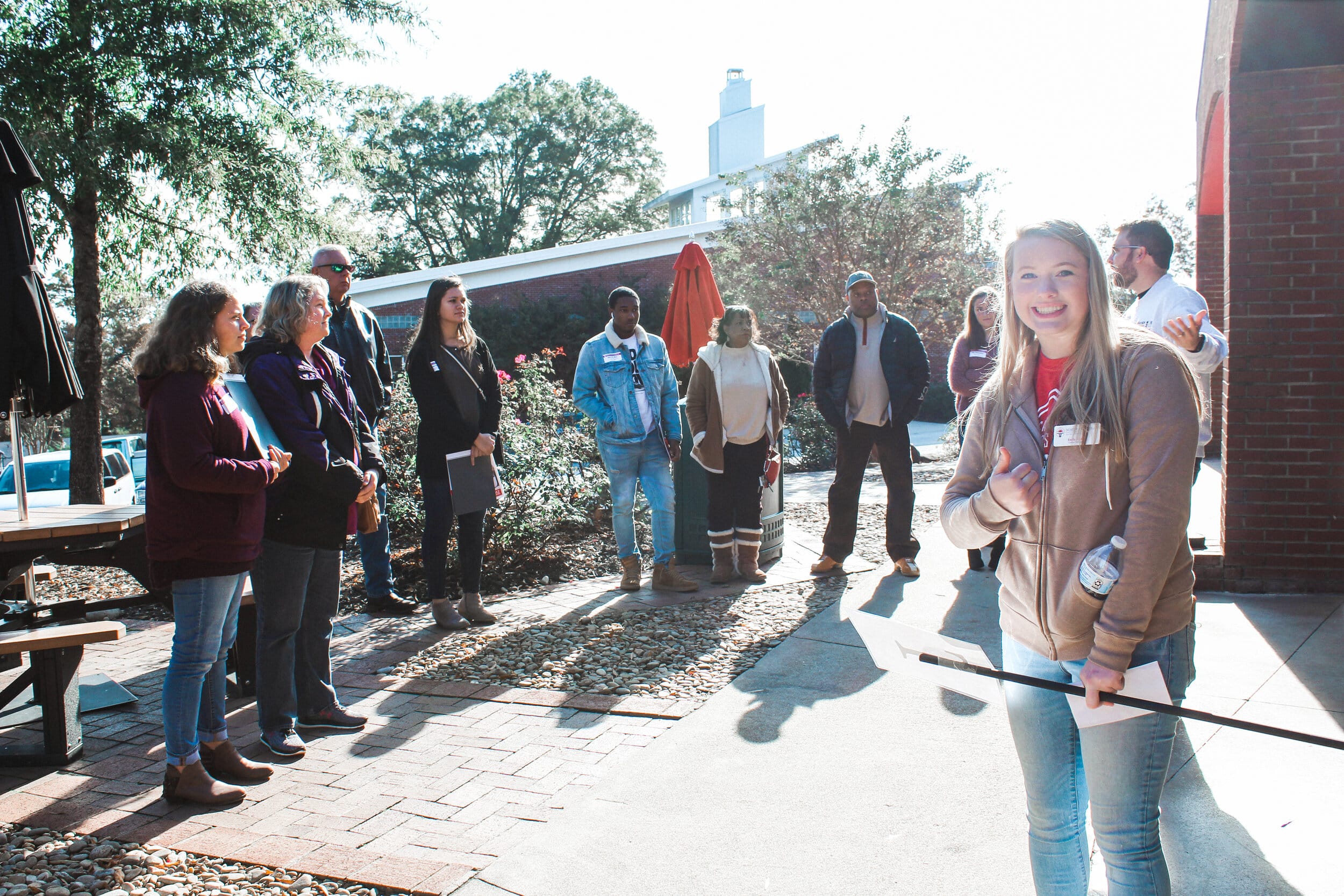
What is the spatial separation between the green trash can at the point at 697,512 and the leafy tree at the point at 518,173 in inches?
1550

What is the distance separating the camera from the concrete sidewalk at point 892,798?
2598 mm

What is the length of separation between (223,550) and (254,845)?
0.98 m

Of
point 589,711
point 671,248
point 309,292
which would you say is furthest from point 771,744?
point 671,248

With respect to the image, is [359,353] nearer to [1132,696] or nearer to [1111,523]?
[1111,523]

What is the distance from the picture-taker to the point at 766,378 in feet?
20.4

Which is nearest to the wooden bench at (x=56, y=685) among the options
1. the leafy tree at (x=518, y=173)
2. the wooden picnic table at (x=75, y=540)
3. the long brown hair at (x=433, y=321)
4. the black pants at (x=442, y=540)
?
the wooden picnic table at (x=75, y=540)

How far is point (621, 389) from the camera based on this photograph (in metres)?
6.05

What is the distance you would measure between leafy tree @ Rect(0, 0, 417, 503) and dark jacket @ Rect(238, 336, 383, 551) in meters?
5.41

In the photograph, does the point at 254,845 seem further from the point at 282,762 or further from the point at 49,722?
the point at 49,722

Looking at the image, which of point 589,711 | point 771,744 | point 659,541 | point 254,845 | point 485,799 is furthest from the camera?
point 659,541

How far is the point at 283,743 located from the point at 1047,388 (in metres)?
3.12

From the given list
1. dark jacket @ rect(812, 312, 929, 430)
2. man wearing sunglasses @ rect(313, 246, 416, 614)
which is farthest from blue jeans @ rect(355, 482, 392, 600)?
dark jacket @ rect(812, 312, 929, 430)

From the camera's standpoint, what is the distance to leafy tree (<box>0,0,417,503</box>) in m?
7.67

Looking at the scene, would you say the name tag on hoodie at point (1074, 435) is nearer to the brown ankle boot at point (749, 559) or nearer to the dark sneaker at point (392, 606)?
the brown ankle boot at point (749, 559)
